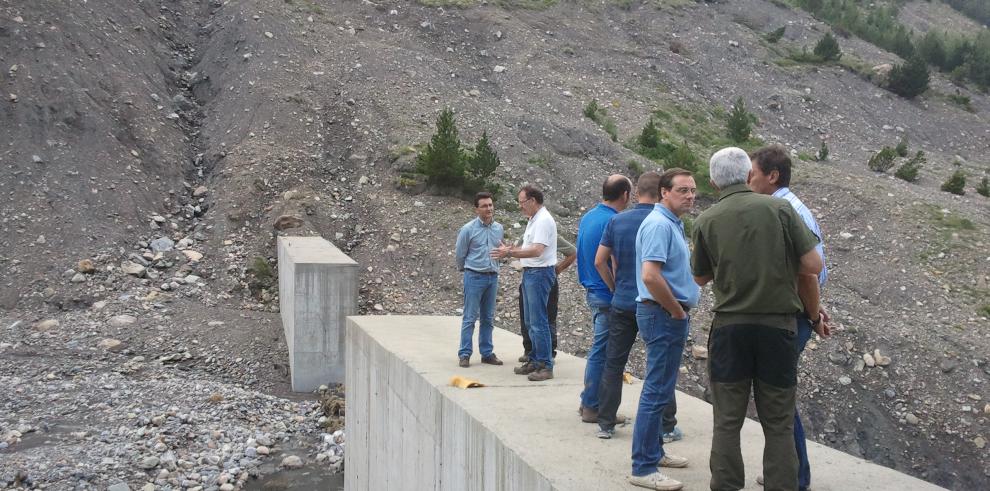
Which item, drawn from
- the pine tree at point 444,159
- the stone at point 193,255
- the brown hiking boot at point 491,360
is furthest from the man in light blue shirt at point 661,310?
the stone at point 193,255

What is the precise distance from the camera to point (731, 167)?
12.9ft

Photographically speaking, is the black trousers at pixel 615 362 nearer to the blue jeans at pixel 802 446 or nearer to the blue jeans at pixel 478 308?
the blue jeans at pixel 802 446

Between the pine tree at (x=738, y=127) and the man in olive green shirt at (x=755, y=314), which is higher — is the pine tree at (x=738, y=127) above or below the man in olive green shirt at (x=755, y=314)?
above

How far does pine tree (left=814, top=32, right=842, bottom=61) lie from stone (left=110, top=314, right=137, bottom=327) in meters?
Answer: 27.9

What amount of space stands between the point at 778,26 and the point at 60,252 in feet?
100

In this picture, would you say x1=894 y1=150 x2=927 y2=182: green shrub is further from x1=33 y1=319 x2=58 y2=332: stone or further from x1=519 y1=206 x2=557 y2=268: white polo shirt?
x1=33 y1=319 x2=58 y2=332: stone

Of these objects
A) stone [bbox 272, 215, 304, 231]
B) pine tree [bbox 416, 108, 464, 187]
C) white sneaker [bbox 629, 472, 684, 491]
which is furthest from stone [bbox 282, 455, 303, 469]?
pine tree [bbox 416, 108, 464, 187]

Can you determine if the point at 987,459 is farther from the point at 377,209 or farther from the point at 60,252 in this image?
the point at 60,252

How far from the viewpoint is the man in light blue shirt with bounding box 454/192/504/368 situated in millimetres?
7059

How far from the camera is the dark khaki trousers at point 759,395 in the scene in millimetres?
3791

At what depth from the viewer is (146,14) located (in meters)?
25.0

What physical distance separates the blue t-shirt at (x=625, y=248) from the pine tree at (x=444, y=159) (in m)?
12.4

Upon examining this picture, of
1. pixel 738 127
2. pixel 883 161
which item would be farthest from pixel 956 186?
pixel 738 127

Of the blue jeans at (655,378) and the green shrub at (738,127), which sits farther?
the green shrub at (738,127)
